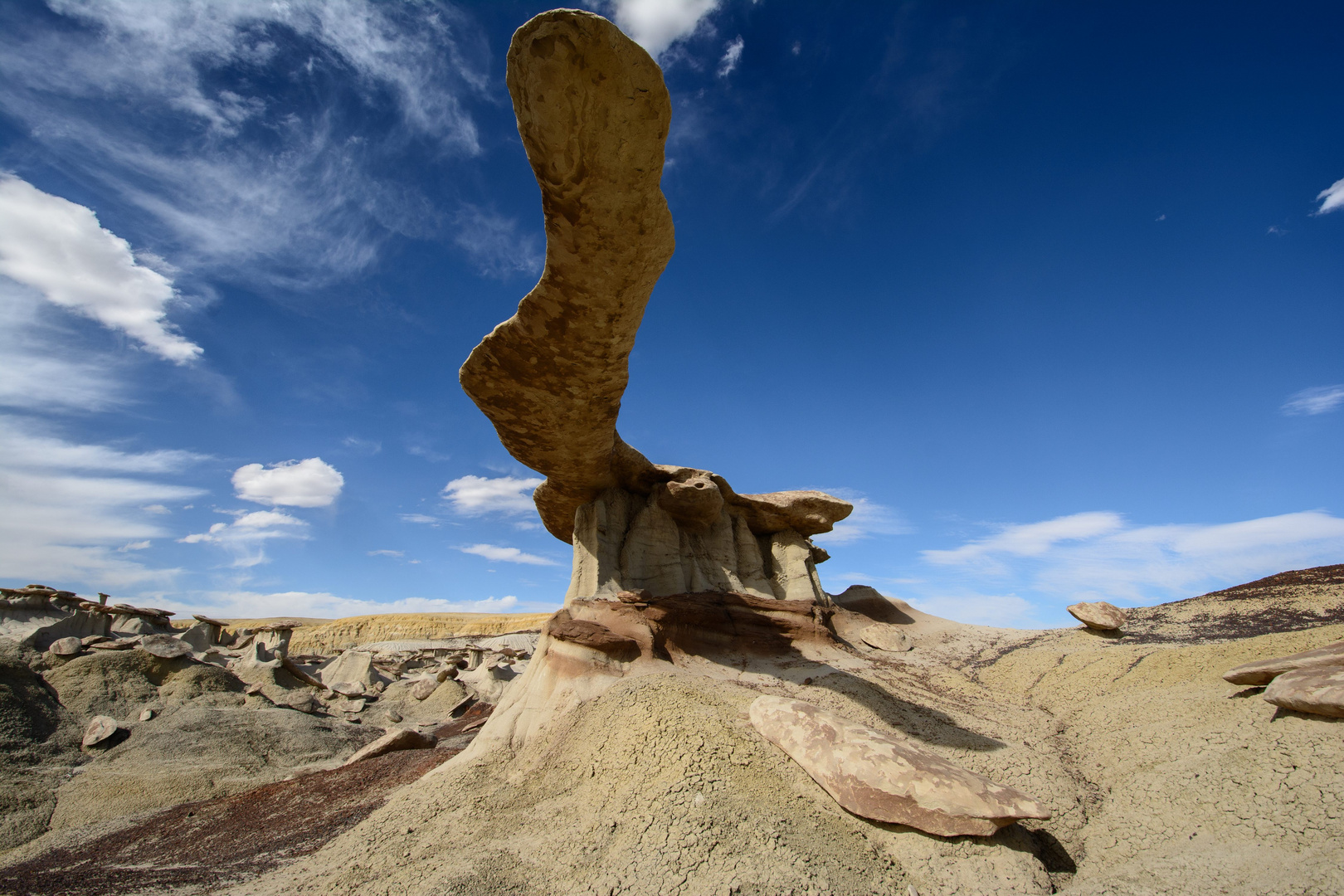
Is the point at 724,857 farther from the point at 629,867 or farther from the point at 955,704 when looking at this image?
the point at 955,704

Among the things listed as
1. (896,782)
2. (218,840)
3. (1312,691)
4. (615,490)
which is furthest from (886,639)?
(218,840)

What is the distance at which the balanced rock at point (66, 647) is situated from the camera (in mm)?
9320

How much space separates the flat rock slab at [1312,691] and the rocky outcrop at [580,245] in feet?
17.7

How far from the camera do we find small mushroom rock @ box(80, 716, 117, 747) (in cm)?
770

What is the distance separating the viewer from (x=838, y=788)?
140 inches

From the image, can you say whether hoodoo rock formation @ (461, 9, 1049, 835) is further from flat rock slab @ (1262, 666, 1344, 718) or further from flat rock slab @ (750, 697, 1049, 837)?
flat rock slab @ (1262, 666, 1344, 718)

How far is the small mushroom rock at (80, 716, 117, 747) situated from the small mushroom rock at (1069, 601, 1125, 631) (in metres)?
15.0

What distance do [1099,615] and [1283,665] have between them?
589cm

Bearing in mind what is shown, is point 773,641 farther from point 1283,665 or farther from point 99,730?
point 99,730

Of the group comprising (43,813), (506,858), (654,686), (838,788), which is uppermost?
(654,686)

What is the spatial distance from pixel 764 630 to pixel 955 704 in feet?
8.68

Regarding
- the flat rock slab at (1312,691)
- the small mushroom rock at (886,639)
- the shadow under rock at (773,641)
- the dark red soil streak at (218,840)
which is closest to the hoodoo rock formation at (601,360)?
the shadow under rock at (773,641)

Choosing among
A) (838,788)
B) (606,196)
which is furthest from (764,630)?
(606,196)

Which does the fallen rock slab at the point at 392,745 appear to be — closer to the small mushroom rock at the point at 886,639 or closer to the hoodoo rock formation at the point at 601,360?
the hoodoo rock formation at the point at 601,360
